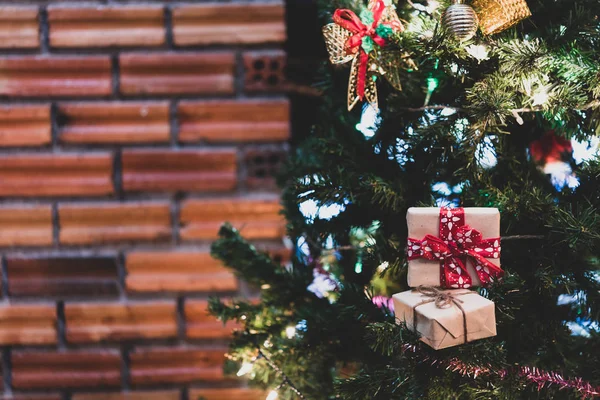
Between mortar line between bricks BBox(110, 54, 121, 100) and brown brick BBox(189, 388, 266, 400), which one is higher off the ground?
mortar line between bricks BBox(110, 54, 121, 100)

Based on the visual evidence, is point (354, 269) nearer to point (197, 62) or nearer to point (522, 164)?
point (522, 164)

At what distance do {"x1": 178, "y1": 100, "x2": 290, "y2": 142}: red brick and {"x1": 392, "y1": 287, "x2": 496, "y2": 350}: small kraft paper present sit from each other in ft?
1.95

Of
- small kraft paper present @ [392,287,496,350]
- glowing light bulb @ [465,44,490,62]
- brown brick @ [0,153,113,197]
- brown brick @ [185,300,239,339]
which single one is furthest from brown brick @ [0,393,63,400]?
glowing light bulb @ [465,44,490,62]

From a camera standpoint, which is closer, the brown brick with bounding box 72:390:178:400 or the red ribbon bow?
the red ribbon bow

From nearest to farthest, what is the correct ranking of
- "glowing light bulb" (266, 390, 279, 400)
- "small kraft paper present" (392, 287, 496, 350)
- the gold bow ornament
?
"small kraft paper present" (392, 287, 496, 350) → the gold bow ornament → "glowing light bulb" (266, 390, 279, 400)

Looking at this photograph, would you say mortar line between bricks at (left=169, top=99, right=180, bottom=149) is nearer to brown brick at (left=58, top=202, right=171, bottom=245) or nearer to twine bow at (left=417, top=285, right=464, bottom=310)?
brown brick at (left=58, top=202, right=171, bottom=245)

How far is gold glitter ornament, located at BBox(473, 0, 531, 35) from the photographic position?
1.97 feet

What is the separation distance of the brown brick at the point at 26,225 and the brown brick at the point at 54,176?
0.04 meters

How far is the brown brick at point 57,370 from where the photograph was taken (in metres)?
1.09

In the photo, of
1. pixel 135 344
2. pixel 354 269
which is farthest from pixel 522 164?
pixel 135 344

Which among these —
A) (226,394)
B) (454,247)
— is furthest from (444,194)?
(226,394)

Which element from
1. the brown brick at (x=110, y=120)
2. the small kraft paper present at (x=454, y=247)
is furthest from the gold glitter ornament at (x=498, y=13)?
the brown brick at (x=110, y=120)

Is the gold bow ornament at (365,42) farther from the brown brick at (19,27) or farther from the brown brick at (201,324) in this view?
the brown brick at (19,27)

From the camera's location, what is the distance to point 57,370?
43.2 inches
